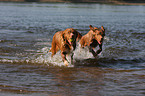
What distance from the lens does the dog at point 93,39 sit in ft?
34.5

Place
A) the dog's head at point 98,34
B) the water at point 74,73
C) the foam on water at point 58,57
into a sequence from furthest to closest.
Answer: the foam on water at point 58,57 < the dog's head at point 98,34 < the water at point 74,73

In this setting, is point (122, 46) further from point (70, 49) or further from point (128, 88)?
point (128, 88)

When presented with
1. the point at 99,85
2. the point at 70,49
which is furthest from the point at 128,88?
the point at 70,49

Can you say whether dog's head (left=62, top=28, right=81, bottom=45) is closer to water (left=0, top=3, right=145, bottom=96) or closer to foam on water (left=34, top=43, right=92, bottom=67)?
foam on water (left=34, top=43, right=92, bottom=67)

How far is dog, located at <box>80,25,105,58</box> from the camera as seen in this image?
10516mm

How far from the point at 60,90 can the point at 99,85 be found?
130 centimetres

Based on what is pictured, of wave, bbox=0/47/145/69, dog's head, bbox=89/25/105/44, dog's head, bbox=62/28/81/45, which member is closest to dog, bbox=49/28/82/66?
dog's head, bbox=62/28/81/45

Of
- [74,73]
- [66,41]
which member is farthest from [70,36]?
[74,73]

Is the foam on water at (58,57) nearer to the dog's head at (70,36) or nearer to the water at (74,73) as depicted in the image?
the water at (74,73)

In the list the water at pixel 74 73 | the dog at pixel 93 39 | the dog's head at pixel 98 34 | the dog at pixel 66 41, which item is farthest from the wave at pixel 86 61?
the dog's head at pixel 98 34

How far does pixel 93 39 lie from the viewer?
11148 millimetres

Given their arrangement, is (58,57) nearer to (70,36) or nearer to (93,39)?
(93,39)

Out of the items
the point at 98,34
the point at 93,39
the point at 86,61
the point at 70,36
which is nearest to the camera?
the point at 70,36

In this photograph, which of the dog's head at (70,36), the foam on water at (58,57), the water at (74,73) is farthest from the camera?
the foam on water at (58,57)
